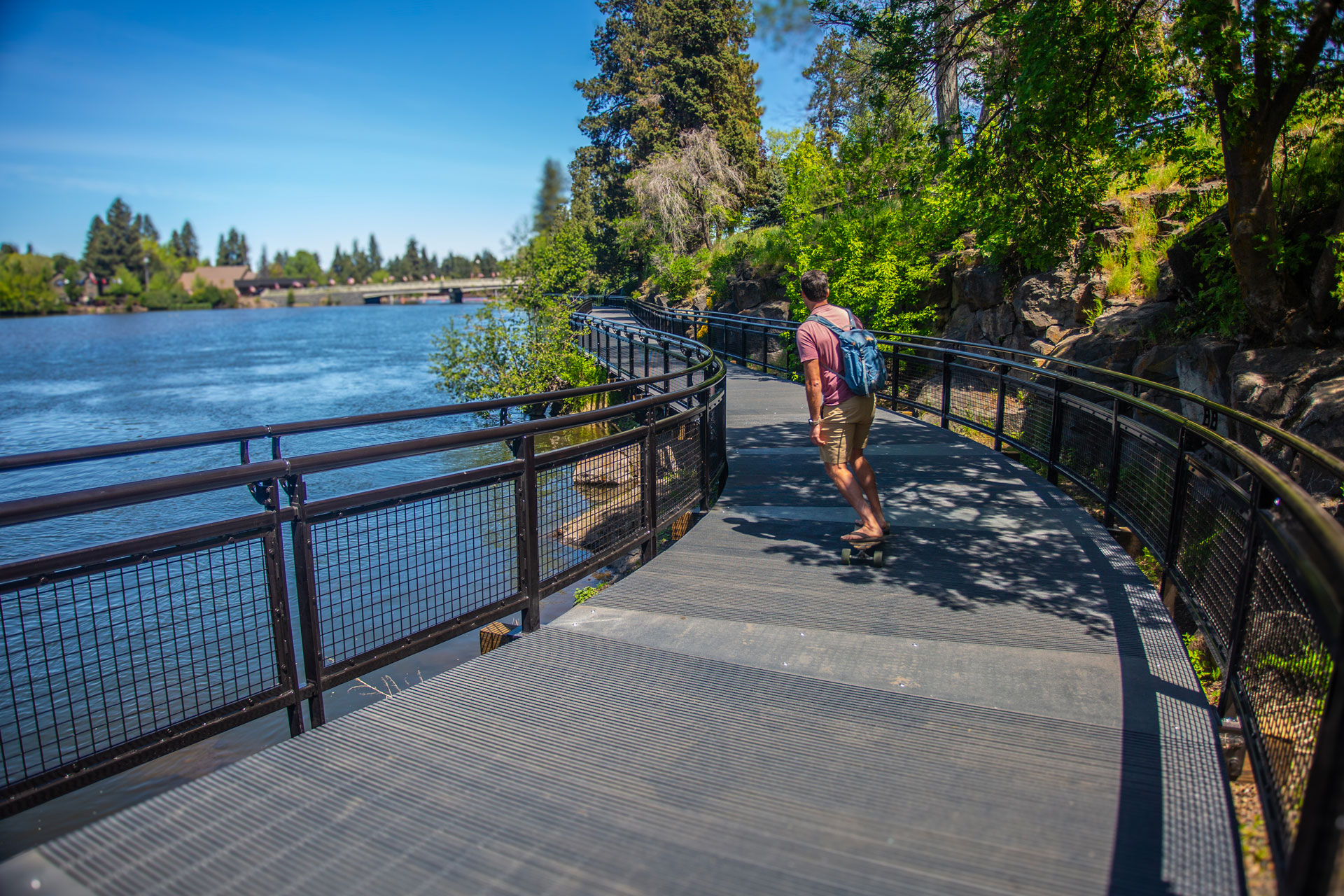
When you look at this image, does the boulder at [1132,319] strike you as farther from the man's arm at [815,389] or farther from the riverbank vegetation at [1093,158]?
the man's arm at [815,389]

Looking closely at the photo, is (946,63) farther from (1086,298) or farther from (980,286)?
(980,286)

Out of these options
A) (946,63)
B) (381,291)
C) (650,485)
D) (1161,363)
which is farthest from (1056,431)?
(381,291)

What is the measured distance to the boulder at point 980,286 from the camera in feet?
48.5

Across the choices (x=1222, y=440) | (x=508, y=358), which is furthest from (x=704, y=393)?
(x=508, y=358)

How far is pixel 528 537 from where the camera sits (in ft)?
15.2

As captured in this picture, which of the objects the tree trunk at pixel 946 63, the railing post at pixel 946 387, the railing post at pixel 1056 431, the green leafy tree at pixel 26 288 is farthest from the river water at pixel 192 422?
the green leafy tree at pixel 26 288

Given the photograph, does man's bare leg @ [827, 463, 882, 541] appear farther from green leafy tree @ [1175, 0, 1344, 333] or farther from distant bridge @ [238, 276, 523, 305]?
distant bridge @ [238, 276, 523, 305]

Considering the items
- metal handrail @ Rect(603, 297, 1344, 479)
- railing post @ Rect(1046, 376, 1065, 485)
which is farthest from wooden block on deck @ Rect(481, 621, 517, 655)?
railing post @ Rect(1046, 376, 1065, 485)

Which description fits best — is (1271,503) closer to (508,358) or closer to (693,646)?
(693,646)

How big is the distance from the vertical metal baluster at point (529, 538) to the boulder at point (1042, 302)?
424 inches

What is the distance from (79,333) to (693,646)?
90.8 meters

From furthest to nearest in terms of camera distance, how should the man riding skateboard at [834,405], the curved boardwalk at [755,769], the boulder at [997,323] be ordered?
the boulder at [997,323], the man riding skateboard at [834,405], the curved boardwalk at [755,769]

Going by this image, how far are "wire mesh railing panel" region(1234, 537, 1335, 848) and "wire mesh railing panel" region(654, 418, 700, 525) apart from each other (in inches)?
148

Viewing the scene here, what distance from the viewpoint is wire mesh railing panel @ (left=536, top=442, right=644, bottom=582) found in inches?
193
